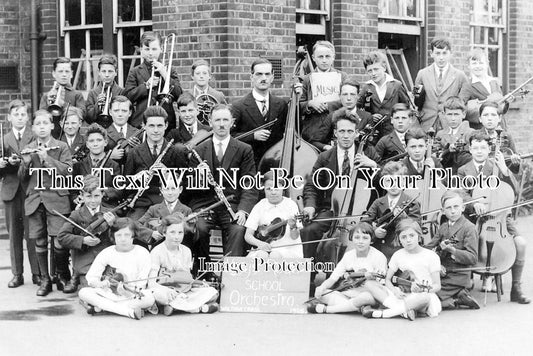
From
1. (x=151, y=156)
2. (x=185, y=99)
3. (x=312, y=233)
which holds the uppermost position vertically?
(x=185, y=99)

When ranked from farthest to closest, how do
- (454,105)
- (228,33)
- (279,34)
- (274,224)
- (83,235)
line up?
(279,34)
(228,33)
(454,105)
(83,235)
(274,224)

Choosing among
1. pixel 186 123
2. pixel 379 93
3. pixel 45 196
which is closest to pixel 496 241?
pixel 379 93

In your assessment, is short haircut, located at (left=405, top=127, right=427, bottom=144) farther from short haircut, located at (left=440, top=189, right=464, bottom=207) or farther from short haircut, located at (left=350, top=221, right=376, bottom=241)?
short haircut, located at (left=350, top=221, right=376, bottom=241)

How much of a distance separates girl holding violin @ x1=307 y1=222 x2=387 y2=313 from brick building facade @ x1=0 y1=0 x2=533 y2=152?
10.8ft

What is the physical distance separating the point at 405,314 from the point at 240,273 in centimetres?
139

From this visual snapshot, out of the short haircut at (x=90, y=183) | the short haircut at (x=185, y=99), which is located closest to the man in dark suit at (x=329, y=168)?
the short haircut at (x=185, y=99)

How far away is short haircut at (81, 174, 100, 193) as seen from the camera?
319 inches

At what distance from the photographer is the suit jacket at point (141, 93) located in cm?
917

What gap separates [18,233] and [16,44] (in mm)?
4098

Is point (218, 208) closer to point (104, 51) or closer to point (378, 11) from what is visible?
point (104, 51)

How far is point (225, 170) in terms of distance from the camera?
27.1 feet

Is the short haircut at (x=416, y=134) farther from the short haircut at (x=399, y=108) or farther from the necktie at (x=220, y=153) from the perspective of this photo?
the necktie at (x=220, y=153)

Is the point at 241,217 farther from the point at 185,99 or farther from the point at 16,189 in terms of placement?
the point at 16,189

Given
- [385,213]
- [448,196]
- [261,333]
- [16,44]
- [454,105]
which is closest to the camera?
[261,333]
